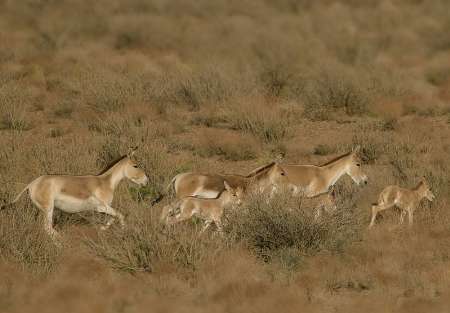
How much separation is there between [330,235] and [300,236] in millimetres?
333

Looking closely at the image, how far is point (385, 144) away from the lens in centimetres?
1614

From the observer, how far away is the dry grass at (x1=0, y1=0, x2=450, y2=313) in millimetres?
8633

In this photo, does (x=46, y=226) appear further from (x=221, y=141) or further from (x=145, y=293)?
(x=221, y=141)

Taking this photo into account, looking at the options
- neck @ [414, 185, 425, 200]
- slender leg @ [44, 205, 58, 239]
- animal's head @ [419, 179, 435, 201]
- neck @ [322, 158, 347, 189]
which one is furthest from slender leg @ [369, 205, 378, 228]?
slender leg @ [44, 205, 58, 239]

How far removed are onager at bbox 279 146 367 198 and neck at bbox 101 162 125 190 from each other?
2.17 metres

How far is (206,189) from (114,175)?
119 centimetres

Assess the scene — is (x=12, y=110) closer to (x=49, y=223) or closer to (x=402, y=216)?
(x=49, y=223)

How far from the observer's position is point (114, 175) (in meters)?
11.1

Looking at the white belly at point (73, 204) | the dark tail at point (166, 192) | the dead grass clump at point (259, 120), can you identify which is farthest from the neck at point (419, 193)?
the dead grass clump at point (259, 120)

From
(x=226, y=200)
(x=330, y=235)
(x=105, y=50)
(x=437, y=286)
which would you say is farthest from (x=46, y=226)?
(x=105, y=50)

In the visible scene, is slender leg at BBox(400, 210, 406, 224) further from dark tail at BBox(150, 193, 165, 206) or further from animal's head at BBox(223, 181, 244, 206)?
dark tail at BBox(150, 193, 165, 206)

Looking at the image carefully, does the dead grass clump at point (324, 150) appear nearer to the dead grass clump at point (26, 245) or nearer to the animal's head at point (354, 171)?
the animal's head at point (354, 171)

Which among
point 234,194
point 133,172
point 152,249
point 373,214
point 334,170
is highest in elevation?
point 152,249

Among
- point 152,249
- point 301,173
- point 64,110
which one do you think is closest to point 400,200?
point 301,173
